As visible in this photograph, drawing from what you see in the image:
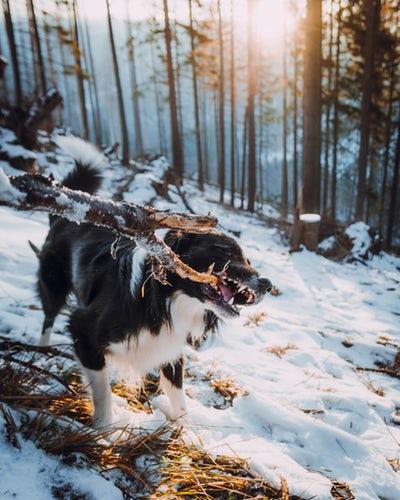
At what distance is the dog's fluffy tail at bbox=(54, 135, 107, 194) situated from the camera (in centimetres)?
347

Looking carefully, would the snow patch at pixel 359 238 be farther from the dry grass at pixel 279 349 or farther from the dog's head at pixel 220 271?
the dog's head at pixel 220 271

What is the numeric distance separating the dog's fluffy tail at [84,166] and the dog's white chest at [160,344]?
1.80m

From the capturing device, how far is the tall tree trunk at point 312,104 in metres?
8.32

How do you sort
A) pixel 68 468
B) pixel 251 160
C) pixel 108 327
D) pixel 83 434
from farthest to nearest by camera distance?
pixel 251 160 < pixel 108 327 < pixel 83 434 < pixel 68 468

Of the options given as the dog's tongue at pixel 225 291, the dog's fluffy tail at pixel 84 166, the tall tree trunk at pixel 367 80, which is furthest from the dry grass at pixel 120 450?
the tall tree trunk at pixel 367 80

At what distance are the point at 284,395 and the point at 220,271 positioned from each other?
4.87 feet

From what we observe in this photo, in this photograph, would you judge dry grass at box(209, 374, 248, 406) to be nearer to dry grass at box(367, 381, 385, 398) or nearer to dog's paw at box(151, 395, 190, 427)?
dog's paw at box(151, 395, 190, 427)

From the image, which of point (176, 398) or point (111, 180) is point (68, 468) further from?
point (111, 180)

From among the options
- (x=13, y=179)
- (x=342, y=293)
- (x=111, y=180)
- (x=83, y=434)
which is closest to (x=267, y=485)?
(x=83, y=434)

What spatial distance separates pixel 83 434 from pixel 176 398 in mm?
954

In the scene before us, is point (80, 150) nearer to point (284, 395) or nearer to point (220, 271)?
point (220, 271)

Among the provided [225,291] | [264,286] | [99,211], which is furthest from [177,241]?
[99,211]

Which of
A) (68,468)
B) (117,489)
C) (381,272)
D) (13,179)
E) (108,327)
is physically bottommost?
(381,272)

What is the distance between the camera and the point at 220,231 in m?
2.49
